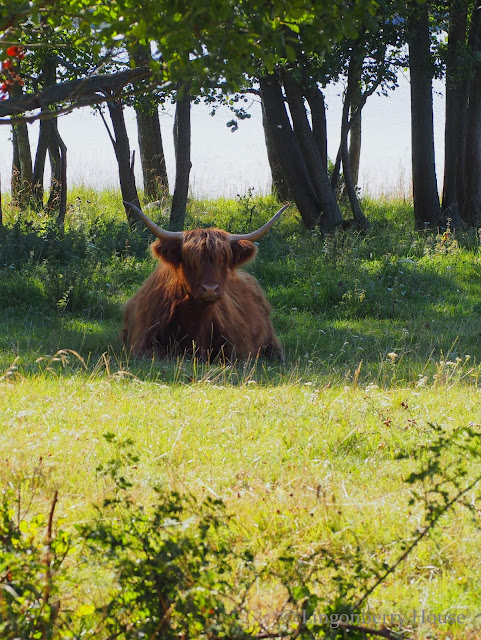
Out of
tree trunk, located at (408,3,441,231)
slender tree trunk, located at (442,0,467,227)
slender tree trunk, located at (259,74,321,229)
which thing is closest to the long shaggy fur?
slender tree trunk, located at (259,74,321,229)

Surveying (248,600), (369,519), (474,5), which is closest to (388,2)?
(474,5)

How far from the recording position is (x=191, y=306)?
8500mm

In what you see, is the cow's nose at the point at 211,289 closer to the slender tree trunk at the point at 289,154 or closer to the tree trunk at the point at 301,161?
the tree trunk at the point at 301,161

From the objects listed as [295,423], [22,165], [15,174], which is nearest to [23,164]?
[22,165]

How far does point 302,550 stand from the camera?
11.2ft

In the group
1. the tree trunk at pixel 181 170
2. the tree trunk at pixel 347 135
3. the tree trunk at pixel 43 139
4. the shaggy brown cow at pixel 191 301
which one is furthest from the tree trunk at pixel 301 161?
the shaggy brown cow at pixel 191 301

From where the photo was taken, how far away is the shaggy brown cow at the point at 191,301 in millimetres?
8359

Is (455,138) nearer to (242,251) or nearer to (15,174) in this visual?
(242,251)

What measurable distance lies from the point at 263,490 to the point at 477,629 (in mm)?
1292

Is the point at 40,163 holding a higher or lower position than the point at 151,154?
lower

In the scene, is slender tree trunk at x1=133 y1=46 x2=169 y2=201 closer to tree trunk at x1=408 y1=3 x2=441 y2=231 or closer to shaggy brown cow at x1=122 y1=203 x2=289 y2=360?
tree trunk at x1=408 y1=3 x2=441 y2=231

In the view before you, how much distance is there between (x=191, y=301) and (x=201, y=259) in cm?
44

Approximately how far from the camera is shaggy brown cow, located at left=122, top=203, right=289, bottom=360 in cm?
836

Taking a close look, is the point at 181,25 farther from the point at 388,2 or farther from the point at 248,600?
the point at 388,2
